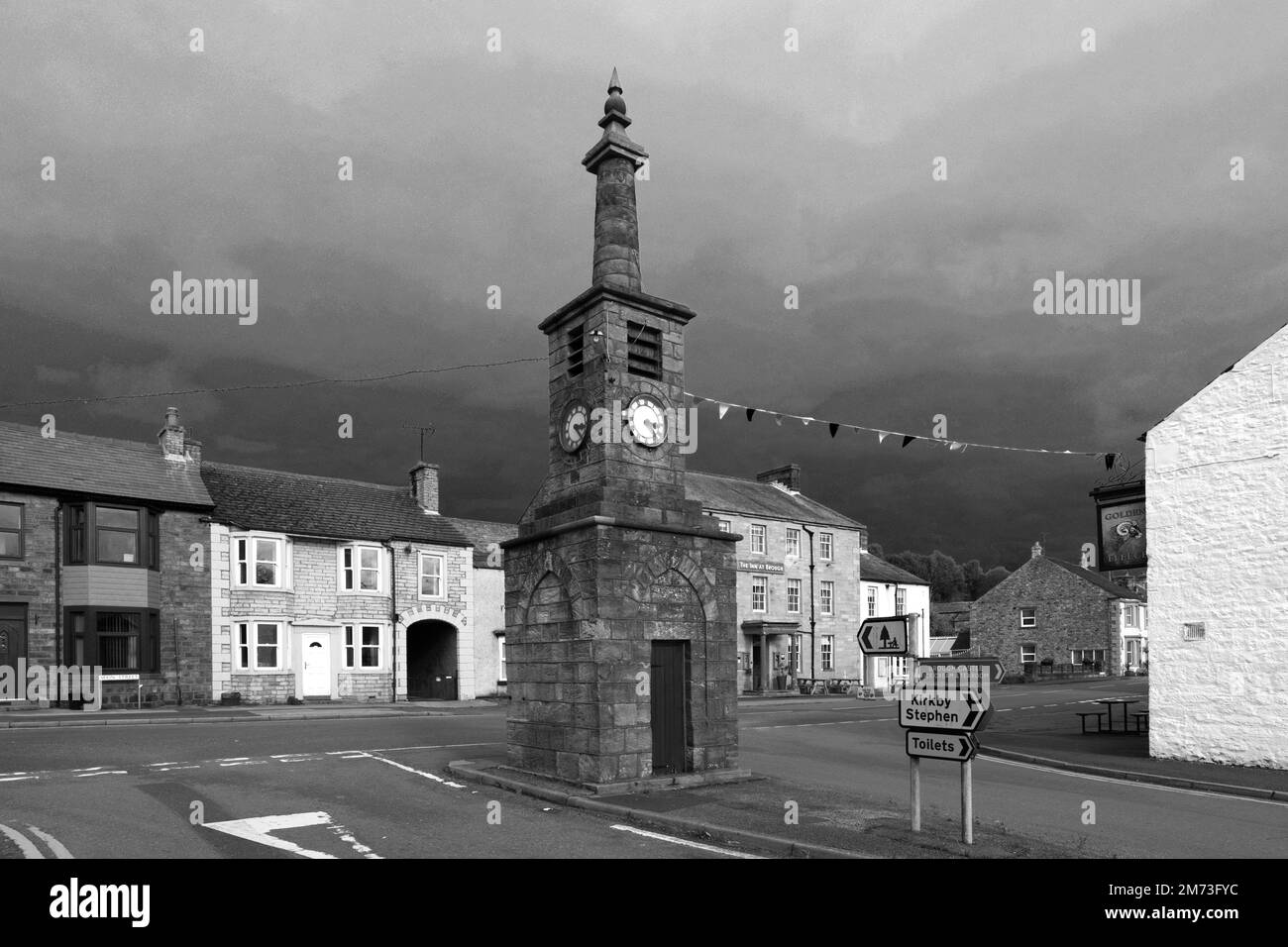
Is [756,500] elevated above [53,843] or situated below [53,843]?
above

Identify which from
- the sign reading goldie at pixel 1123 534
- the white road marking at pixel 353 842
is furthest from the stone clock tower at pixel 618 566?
the sign reading goldie at pixel 1123 534

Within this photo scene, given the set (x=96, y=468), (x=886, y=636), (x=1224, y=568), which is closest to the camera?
(x=886, y=636)

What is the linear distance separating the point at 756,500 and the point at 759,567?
3.70m

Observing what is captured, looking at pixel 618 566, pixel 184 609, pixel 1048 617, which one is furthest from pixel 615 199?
pixel 1048 617

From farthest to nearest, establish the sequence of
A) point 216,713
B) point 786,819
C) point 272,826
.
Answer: point 216,713, point 272,826, point 786,819

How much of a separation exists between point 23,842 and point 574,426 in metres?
8.11

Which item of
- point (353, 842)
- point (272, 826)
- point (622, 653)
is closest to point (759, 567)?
point (622, 653)

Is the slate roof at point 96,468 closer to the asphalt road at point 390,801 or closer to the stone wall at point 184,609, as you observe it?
the stone wall at point 184,609

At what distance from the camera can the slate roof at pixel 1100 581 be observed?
199 ft

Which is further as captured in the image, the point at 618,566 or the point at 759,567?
the point at 759,567

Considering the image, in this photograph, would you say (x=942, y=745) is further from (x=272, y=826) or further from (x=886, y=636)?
(x=272, y=826)

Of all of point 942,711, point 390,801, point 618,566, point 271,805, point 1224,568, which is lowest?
point 390,801

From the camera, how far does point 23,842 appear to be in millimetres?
9281
